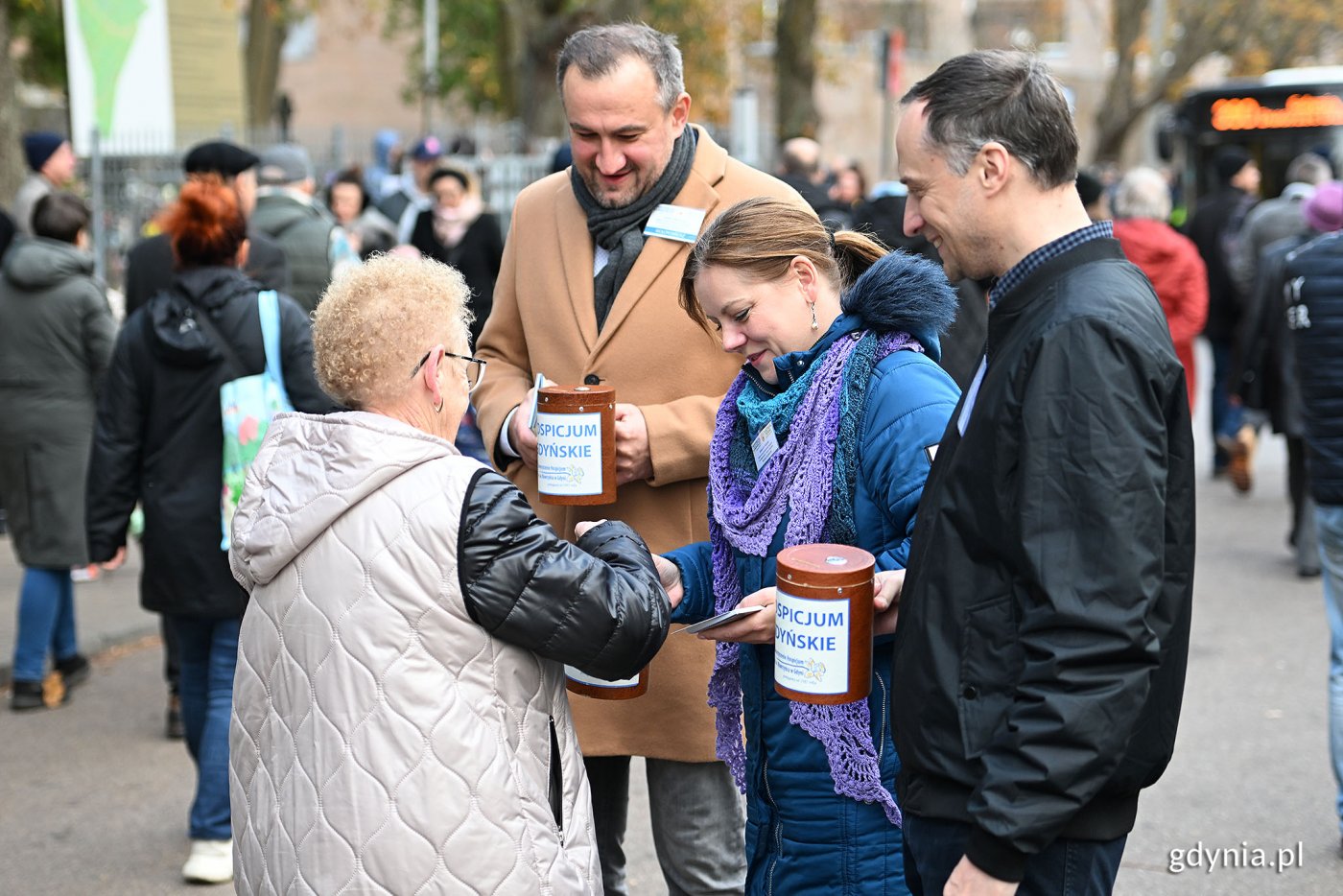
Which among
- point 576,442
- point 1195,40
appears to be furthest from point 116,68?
point 1195,40

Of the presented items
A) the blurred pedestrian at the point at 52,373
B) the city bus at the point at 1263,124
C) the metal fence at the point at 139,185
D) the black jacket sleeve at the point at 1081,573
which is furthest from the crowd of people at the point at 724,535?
the city bus at the point at 1263,124

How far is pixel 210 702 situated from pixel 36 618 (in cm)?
204

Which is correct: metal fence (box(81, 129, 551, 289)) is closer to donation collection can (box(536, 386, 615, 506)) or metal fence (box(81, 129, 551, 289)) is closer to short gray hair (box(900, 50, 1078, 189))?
donation collection can (box(536, 386, 615, 506))

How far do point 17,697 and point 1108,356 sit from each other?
5.66 meters

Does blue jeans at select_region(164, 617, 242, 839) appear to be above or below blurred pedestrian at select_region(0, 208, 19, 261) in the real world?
below

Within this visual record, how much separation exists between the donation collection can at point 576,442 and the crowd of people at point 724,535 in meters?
0.24

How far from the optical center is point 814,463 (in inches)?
103

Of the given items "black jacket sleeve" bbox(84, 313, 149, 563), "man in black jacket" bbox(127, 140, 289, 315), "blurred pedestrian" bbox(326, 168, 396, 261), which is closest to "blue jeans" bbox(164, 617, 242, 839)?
"black jacket sleeve" bbox(84, 313, 149, 563)

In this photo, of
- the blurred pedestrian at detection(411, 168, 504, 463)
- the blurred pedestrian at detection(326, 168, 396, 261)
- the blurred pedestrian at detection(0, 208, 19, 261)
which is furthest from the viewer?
the blurred pedestrian at detection(326, 168, 396, 261)

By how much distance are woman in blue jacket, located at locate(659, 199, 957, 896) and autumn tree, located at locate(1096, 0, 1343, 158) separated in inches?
1136

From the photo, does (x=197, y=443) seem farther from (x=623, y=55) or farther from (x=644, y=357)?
(x=623, y=55)

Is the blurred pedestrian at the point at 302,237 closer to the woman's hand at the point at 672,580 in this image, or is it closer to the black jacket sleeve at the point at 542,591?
the woman's hand at the point at 672,580

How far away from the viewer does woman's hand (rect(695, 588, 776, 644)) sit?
2.55 metres

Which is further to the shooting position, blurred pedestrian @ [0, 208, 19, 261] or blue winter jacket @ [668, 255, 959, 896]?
blurred pedestrian @ [0, 208, 19, 261]
